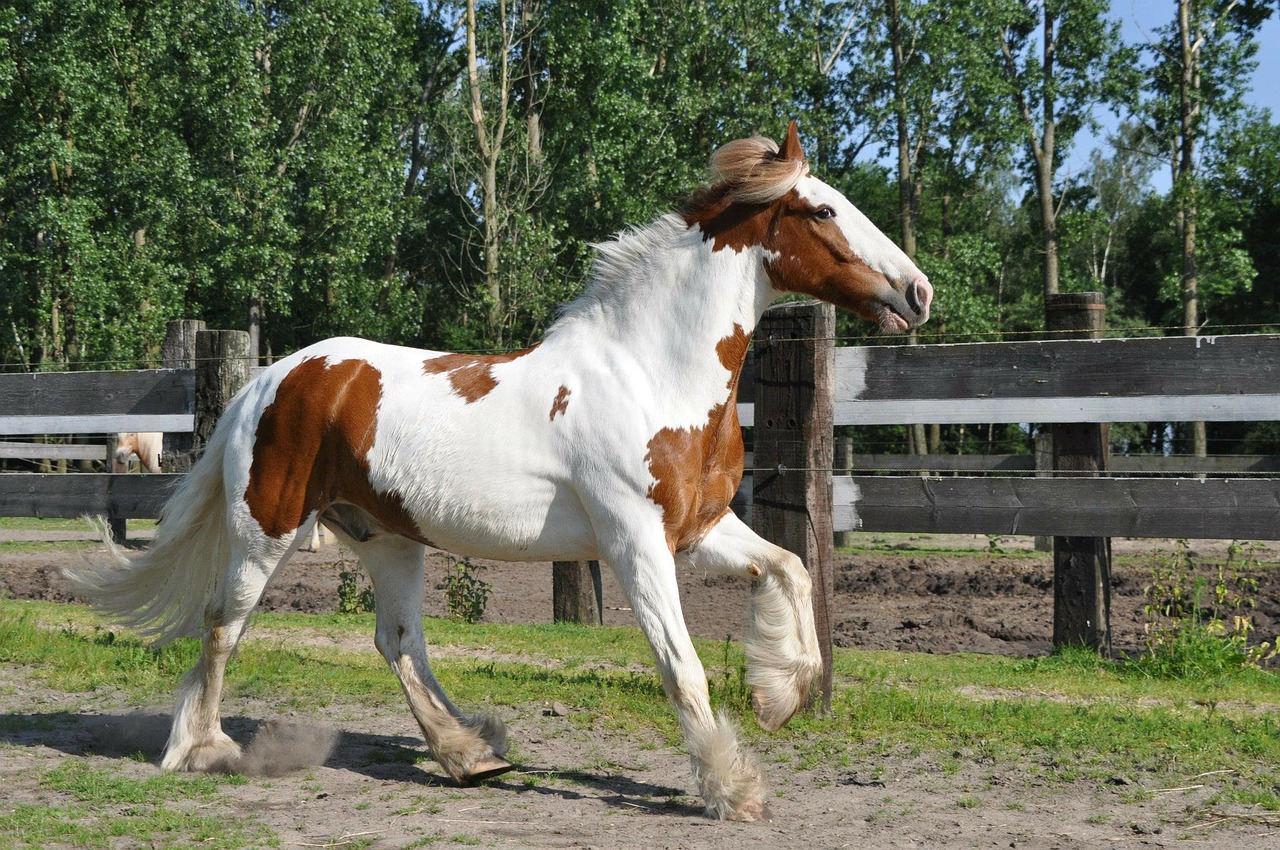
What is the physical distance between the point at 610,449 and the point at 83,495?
18.4 feet

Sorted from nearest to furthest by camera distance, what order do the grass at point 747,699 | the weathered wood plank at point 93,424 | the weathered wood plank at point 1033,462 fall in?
the grass at point 747,699, the weathered wood plank at point 93,424, the weathered wood plank at point 1033,462

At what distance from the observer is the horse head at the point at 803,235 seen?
428 centimetres

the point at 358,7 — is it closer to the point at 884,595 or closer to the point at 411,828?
the point at 884,595

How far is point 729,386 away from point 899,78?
27.4 meters

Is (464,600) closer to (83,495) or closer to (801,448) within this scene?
(83,495)

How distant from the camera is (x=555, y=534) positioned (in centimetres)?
432

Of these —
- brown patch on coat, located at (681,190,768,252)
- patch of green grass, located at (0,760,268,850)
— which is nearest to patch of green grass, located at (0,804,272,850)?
patch of green grass, located at (0,760,268,850)

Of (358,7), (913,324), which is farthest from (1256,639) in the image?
(358,7)

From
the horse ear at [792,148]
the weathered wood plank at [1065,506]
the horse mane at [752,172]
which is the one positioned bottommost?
the weathered wood plank at [1065,506]

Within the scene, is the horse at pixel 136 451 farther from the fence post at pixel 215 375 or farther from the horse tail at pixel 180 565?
the horse tail at pixel 180 565

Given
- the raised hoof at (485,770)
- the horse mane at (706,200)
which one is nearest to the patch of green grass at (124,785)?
the raised hoof at (485,770)

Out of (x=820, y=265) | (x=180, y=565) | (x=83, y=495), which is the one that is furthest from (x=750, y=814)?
(x=83, y=495)

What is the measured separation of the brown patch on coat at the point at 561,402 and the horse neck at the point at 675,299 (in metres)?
0.30

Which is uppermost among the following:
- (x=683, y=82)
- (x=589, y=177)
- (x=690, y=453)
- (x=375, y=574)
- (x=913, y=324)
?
(x=683, y=82)
